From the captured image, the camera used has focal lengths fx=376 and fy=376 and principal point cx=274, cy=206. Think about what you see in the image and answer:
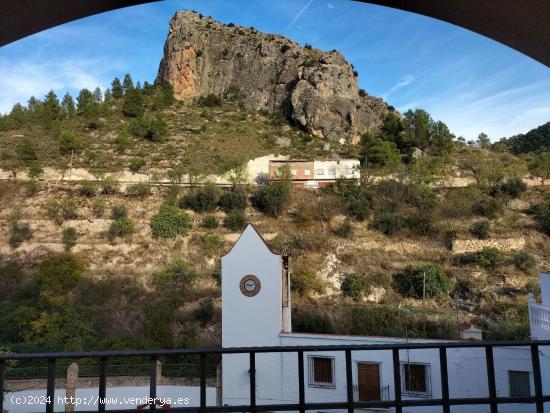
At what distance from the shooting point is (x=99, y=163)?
29.0m

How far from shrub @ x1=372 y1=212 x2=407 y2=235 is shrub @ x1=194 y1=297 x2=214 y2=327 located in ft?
39.3

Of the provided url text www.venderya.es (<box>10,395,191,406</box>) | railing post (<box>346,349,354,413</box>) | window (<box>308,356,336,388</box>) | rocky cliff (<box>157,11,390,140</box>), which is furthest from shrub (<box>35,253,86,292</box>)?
→ rocky cliff (<box>157,11,390,140</box>)

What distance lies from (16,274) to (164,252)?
7058 millimetres

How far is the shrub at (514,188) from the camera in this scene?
83.0ft

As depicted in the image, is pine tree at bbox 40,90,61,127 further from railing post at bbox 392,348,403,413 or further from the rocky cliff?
railing post at bbox 392,348,403,413

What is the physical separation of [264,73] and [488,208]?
31248 millimetres

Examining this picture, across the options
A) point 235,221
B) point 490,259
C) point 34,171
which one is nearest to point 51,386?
point 490,259

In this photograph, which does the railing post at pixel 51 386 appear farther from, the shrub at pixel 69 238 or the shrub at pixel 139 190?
the shrub at pixel 139 190

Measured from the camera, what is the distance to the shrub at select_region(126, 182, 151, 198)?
82.5ft

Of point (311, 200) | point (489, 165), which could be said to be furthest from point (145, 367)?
point (489, 165)

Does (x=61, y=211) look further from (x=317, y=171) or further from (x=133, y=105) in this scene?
(x=133, y=105)

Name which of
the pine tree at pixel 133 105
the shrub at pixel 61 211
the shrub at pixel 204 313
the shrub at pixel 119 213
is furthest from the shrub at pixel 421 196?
the pine tree at pixel 133 105

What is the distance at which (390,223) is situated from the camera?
23.1 metres

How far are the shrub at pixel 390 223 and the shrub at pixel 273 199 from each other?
19.8 feet
